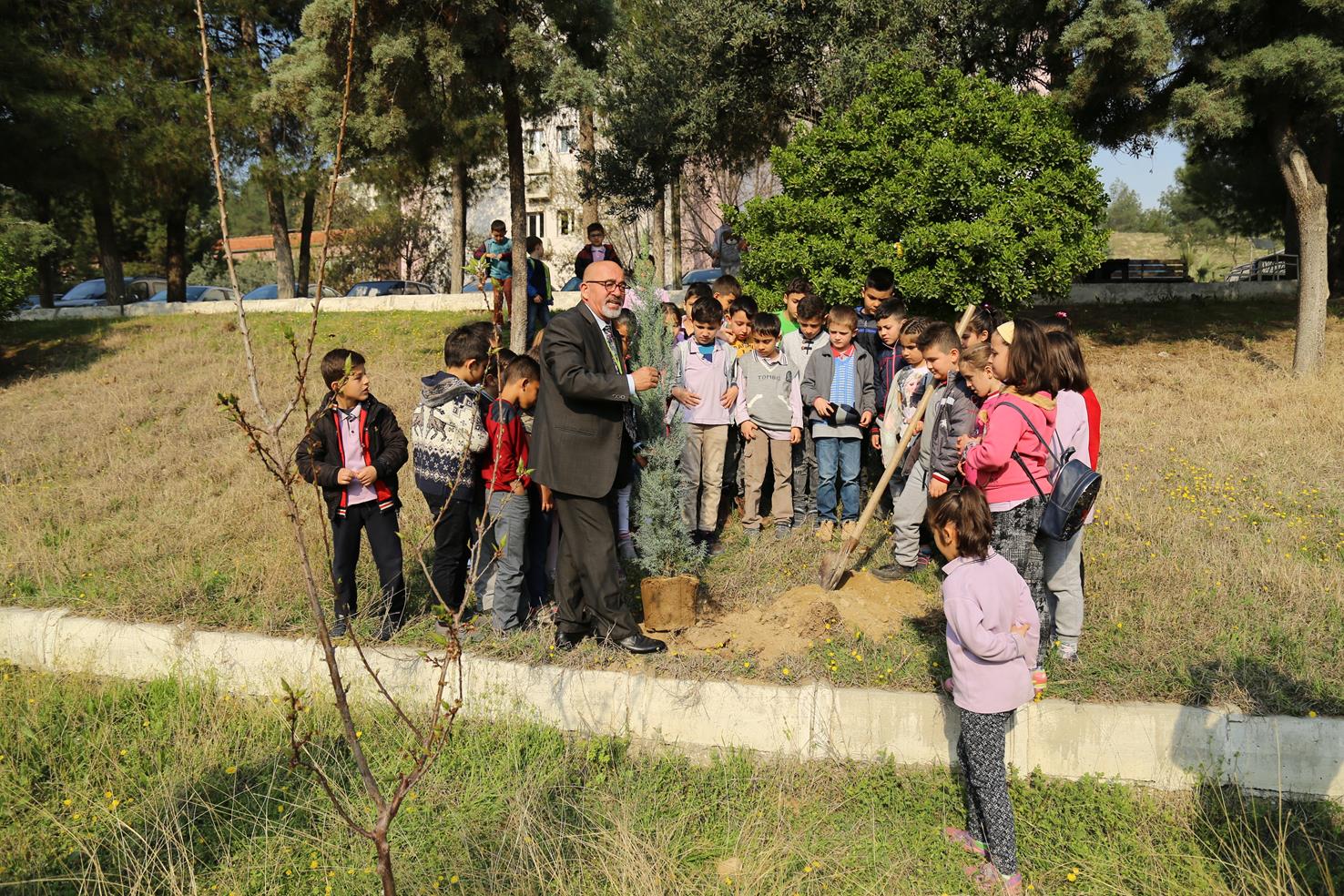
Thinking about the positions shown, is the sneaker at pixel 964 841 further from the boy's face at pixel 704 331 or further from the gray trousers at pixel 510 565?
the boy's face at pixel 704 331

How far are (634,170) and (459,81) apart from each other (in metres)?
5.89

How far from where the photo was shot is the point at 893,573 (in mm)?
6129

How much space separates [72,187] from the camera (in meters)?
17.5

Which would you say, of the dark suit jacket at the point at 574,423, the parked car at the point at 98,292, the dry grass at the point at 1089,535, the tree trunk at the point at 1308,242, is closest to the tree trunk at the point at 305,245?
the parked car at the point at 98,292

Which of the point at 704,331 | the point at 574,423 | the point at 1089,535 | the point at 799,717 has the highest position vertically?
the point at 704,331

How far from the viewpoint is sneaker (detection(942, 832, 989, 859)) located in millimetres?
3766

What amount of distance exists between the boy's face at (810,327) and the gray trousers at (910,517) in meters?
1.63

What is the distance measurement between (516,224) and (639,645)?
9486 millimetres

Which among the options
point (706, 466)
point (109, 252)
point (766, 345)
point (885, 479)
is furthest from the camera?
point (109, 252)

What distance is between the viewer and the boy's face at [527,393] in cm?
555

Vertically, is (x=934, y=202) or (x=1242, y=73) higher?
(x=1242, y=73)

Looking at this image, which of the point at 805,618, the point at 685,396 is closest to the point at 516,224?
the point at 685,396

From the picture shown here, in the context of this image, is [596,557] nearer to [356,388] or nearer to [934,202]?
[356,388]

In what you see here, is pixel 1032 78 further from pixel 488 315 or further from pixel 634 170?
pixel 488 315
